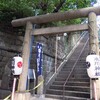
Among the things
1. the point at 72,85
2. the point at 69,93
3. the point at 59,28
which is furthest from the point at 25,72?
the point at 72,85

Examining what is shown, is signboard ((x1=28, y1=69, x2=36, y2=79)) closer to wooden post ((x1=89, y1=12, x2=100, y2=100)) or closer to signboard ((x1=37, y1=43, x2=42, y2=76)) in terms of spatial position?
signboard ((x1=37, y1=43, x2=42, y2=76))

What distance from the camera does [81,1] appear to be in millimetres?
11641

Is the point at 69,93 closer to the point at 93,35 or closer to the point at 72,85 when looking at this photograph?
the point at 72,85

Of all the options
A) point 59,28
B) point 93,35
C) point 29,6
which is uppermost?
point 29,6

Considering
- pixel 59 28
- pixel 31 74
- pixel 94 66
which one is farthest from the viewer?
pixel 31 74

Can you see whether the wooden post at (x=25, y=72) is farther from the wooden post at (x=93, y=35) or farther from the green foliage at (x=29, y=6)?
the wooden post at (x=93, y=35)

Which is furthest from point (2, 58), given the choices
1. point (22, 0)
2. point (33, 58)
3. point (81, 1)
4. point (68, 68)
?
point (81, 1)

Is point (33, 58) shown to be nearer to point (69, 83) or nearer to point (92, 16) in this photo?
point (69, 83)

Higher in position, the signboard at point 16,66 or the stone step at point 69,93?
→ the signboard at point 16,66

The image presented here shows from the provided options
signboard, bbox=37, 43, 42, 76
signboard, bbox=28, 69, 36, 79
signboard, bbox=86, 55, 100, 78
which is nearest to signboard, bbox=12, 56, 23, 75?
signboard, bbox=28, 69, 36, 79

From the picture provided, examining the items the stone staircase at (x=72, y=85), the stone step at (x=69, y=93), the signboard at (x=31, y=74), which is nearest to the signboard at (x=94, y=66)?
the stone staircase at (x=72, y=85)

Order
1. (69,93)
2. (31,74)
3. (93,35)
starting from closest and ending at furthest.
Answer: (93,35) → (69,93) → (31,74)

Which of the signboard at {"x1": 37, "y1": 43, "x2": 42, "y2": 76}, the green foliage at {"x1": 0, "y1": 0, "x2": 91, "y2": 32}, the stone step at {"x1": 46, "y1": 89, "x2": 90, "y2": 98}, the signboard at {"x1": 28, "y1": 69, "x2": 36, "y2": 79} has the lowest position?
the stone step at {"x1": 46, "y1": 89, "x2": 90, "y2": 98}

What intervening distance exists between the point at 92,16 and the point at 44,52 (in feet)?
13.6
